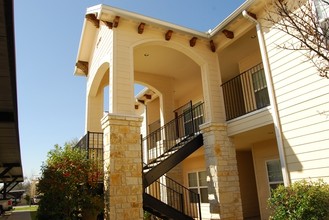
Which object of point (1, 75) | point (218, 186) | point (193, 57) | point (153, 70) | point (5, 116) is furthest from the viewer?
point (153, 70)

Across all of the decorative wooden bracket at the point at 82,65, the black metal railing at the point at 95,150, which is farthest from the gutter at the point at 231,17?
the decorative wooden bracket at the point at 82,65

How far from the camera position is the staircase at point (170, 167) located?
26.0 ft

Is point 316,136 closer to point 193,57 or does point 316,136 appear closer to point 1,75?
point 193,57

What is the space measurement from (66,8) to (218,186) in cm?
795

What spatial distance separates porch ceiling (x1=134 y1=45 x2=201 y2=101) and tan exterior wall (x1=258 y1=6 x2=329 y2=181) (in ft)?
13.7

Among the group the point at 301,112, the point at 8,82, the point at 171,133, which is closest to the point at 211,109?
the point at 301,112

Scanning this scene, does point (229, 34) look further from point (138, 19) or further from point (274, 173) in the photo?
point (274, 173)

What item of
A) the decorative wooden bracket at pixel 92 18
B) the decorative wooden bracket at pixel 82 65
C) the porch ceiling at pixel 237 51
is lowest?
the porch ceiling at pixel 237 51

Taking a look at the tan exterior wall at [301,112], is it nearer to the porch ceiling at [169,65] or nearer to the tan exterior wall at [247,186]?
the porch ceiling at [169,65]

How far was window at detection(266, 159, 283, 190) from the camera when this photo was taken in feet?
31.1

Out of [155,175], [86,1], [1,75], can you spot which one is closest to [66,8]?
[86,1]

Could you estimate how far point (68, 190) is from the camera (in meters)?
7.29

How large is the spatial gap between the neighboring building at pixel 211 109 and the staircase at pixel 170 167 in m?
0.05

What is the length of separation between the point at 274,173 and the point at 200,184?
3560mm
